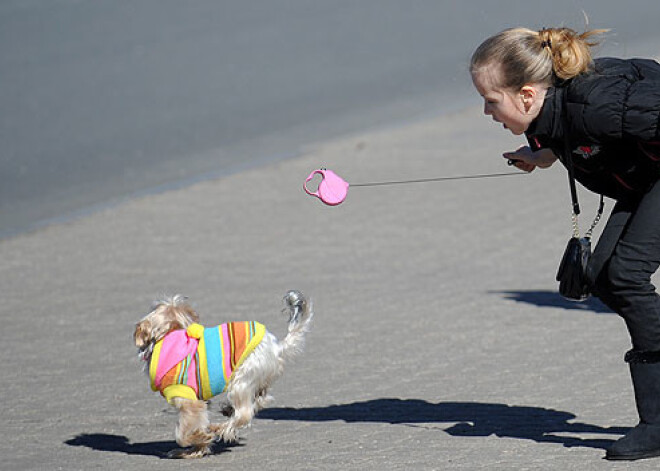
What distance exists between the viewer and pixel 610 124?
14.9 ft

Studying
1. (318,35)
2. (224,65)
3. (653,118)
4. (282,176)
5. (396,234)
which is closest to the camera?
(653,118)

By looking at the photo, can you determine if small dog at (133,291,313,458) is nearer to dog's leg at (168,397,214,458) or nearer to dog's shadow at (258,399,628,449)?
dog's leg at (168,397,214,458)

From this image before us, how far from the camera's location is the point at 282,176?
1170 centimetres

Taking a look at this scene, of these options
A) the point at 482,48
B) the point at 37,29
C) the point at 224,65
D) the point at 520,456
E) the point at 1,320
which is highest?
the point at 37,29

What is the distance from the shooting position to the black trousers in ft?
15.7

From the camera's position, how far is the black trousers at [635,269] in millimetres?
4789

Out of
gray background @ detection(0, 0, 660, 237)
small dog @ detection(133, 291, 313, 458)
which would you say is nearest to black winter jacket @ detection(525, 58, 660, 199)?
small dog @ detection(133, 291, 313, 458)

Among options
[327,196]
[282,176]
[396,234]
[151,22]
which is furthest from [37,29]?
[327,196]

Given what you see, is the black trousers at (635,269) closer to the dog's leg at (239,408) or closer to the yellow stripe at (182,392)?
the dog's leg at (239,408)

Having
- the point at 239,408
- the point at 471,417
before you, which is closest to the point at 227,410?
the point at 239,408

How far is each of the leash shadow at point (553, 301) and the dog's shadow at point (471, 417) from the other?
1811 millimetres

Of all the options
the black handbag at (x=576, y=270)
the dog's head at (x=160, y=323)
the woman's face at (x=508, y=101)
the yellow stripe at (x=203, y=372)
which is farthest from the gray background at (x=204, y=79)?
the black handbag at (x=576, y=270)

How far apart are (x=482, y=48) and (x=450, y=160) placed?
271 inches

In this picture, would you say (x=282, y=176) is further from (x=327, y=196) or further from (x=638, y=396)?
(x=638, y=396)
